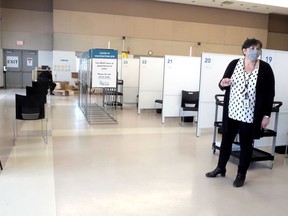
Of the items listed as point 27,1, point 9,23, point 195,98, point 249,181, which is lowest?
point 249,181

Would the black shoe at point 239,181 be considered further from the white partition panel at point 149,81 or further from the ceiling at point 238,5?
the ceiling at point 238,5

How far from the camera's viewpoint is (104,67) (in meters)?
6.32

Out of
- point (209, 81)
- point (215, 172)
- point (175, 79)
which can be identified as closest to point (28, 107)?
point (215, 172)

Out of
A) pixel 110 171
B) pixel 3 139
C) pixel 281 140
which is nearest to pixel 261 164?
pixel 281 140

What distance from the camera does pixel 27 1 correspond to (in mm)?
14320

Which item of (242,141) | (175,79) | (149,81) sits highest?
(175,79)

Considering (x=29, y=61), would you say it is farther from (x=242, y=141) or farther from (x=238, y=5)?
(x=242, y=141)

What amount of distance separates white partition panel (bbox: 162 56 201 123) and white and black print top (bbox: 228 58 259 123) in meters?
3.57

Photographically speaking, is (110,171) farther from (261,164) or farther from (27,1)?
(27,1)

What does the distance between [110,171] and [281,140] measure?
275 centimetres

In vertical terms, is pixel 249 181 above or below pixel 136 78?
below

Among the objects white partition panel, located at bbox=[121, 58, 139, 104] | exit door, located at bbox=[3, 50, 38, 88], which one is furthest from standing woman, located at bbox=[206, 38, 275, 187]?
exit door, located at bbox=[3, 50, 38, 88]

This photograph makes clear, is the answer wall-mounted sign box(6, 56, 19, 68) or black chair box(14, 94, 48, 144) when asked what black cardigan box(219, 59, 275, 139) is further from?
wall-mounted sign box(6, 56, 19, 68)

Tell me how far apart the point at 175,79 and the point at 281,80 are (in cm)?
277
